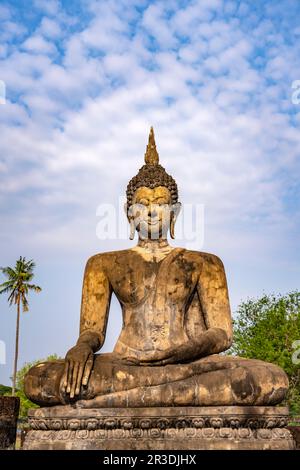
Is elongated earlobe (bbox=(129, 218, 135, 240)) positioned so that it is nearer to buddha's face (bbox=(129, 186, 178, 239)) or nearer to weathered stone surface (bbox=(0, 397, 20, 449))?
buddha's face (bbox=(129, 186, 178, 239))

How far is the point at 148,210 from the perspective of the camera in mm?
8312

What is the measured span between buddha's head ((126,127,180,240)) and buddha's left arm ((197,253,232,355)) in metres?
0.75

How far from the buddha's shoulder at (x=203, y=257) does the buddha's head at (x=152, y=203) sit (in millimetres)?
515

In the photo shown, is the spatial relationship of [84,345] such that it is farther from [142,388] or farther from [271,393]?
[271,393]

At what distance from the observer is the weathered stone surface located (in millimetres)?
14789

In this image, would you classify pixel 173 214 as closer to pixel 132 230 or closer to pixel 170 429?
pixel 132 230

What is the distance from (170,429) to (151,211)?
307 cm

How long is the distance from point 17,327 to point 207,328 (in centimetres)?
3288

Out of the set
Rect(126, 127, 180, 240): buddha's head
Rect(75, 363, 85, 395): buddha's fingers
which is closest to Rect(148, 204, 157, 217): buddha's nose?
Rect(126, 127, 180, 240): buddha's head

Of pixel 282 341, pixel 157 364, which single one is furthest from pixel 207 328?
pixel 282 341

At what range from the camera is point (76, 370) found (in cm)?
662

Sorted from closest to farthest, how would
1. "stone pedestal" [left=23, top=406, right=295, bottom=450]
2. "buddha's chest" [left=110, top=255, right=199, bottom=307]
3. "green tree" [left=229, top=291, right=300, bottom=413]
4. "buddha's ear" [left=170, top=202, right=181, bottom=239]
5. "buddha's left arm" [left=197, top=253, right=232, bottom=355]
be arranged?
1. "stone pedestal" [left=23, top=406, right=295, bottom=450]
2. "buddha's left arm" [left=197, top=253, right=232, bottom=355]
3. "buddha's chest" [left=110, top=255, right=199, bottom=307]
4. "buddha's ear" [left=170, top=202, right=181, bottom=239]
5. "green tree" [left=229, top=291, right=300, bottom=413]
